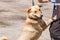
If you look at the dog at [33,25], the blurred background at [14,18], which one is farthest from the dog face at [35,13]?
the blurred background at [14,18]

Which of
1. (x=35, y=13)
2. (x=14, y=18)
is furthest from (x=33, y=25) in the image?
(x=14, y=18)

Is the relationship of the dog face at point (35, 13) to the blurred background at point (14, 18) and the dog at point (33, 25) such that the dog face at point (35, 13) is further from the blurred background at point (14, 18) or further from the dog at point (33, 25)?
the blurred background at point (14, 18)

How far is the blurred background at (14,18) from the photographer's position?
2.40 metres

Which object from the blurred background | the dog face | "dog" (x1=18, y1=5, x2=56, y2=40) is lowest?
the blurred background

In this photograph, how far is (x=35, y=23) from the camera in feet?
4.11

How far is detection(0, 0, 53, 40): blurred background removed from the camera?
240 centimetres

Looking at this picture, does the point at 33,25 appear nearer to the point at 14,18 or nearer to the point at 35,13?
the point at 35,13

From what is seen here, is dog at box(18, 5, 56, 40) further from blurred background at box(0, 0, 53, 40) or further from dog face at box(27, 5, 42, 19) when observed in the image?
blurred background at box(0, 0, 53, 40)

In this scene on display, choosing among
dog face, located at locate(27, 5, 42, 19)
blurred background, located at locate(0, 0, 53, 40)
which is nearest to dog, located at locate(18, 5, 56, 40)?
dog face, located at locate(27, 5, 42, 19)

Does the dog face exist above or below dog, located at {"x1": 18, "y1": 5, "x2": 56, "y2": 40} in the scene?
above

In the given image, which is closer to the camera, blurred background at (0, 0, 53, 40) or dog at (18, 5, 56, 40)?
dog at (18, 5, 56, 40)

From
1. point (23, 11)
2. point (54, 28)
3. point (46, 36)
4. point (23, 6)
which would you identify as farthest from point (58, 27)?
point (23, 6)

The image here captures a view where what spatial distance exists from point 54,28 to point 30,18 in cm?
31

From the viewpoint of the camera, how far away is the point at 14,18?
304 centimetres
